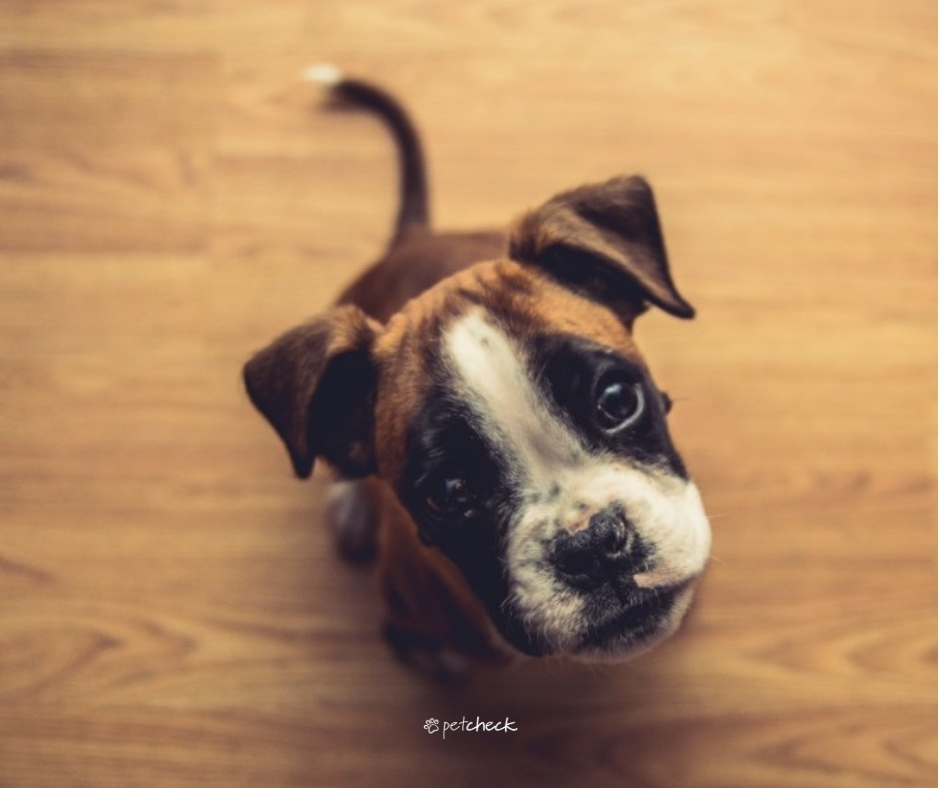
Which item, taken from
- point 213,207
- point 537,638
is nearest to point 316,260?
point 213,207

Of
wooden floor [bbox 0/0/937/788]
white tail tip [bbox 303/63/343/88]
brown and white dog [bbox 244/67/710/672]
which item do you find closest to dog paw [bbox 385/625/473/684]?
wooden floor [bbox 0/0/937/788]

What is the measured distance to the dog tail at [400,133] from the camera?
228 centimetres

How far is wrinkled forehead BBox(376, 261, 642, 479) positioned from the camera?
56.1 inches

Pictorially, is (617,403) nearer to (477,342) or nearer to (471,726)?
(477,342)

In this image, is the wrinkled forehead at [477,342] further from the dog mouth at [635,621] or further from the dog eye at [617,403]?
the dog mouth at [635,621]

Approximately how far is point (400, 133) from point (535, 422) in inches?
47.7

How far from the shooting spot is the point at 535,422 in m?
1.42

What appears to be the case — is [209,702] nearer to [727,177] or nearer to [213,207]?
[213,207]

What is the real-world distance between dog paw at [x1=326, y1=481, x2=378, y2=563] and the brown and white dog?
497 millimetres

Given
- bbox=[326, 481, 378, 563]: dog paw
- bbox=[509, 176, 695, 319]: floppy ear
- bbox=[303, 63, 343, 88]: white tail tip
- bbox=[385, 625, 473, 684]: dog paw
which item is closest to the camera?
bbox=[509, 176, 695, 319]: floppy ear

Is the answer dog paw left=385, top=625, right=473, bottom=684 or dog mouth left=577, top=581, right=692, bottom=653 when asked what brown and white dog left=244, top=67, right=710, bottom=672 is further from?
dog paw left=385, top=625, right=473, bottom=684

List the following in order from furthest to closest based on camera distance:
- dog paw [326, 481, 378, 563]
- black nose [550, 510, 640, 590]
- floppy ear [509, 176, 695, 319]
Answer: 1. dog paw [326, 481, 378, 563]
2. floppy ear [509, 176, 695, 319]
3. black nose [550, 510, 640, 590]

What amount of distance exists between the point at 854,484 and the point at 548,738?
37.1 inches

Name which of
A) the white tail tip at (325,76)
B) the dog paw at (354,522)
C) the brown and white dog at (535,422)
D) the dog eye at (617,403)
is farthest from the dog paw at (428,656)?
the white tail tip at (325,76)
